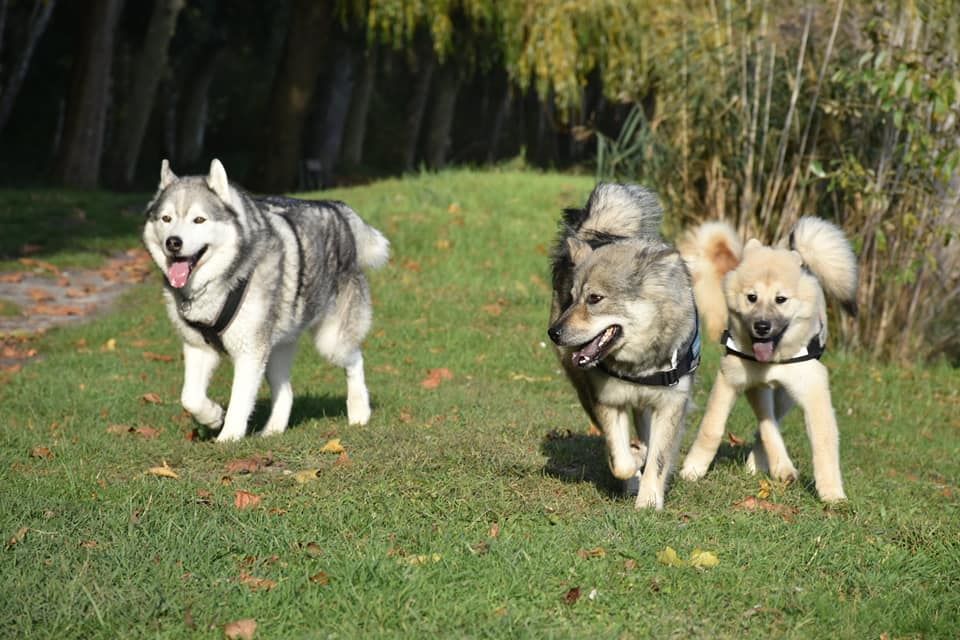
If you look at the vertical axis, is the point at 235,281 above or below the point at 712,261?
below

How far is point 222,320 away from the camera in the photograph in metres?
7.43

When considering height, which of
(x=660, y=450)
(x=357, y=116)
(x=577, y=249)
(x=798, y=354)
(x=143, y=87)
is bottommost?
(x=357, y=116)

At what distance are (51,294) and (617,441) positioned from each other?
370 inches

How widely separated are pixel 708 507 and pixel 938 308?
6.39 meters

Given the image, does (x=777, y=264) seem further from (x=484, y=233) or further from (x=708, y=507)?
(x=484, y=233)

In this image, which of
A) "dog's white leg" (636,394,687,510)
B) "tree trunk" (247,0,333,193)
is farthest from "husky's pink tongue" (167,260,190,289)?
"tree trunk" (247,0,333,193)

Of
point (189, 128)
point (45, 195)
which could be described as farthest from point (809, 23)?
point (189, 128)

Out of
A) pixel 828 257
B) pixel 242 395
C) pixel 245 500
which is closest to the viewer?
pixel 245 500

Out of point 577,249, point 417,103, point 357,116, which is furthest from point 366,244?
point 357,116

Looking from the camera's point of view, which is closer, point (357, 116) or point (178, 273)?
point (178, 273)

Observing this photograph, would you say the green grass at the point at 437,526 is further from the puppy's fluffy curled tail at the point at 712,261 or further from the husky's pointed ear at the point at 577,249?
the husky's pointed ear at the point at 577,249

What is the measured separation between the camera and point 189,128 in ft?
113

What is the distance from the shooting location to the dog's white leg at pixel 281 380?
8180mm

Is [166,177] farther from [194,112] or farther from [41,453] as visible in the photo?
[194,112]
